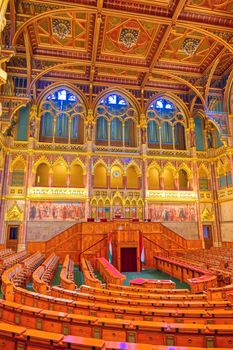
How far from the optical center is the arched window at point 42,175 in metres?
19.5

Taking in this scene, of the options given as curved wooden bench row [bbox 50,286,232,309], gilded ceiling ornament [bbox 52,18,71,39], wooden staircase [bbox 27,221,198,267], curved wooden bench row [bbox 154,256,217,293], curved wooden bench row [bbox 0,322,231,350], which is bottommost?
curved wooden bench row [bbox 154,256,217,293]

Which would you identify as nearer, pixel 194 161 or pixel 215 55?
pixel 215 55

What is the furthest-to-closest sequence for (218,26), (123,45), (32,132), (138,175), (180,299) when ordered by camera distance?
(138,175) → (32,132) → (123,45) → (218,26) → (180,299)

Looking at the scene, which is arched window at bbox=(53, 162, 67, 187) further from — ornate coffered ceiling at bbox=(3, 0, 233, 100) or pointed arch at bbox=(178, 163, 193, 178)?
pointed arch at bbox=(178, 163, 193, 178)

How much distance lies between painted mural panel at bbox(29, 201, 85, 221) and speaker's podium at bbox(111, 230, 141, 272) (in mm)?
4780

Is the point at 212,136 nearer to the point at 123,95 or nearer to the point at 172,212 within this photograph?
the point at 172,212

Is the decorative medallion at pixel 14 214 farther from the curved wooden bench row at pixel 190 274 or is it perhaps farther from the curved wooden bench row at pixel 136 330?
the curved wooden bench row at pixel 136 330

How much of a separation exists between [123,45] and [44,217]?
13.8 m

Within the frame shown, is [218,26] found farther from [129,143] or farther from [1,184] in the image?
[1,184]

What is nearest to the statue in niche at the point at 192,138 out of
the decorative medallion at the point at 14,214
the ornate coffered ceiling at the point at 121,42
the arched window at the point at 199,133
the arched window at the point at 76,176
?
the arched window at the point at 199,133

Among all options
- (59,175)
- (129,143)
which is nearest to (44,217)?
(59,175)

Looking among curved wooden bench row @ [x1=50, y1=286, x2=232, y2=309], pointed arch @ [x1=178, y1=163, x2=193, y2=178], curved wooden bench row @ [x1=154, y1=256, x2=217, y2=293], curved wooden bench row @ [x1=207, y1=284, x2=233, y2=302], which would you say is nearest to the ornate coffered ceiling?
pointed arch @ [x1=178, y1=163, x2=193, y2=178]

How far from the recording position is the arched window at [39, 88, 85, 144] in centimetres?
2039

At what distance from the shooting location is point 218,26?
14883mm
